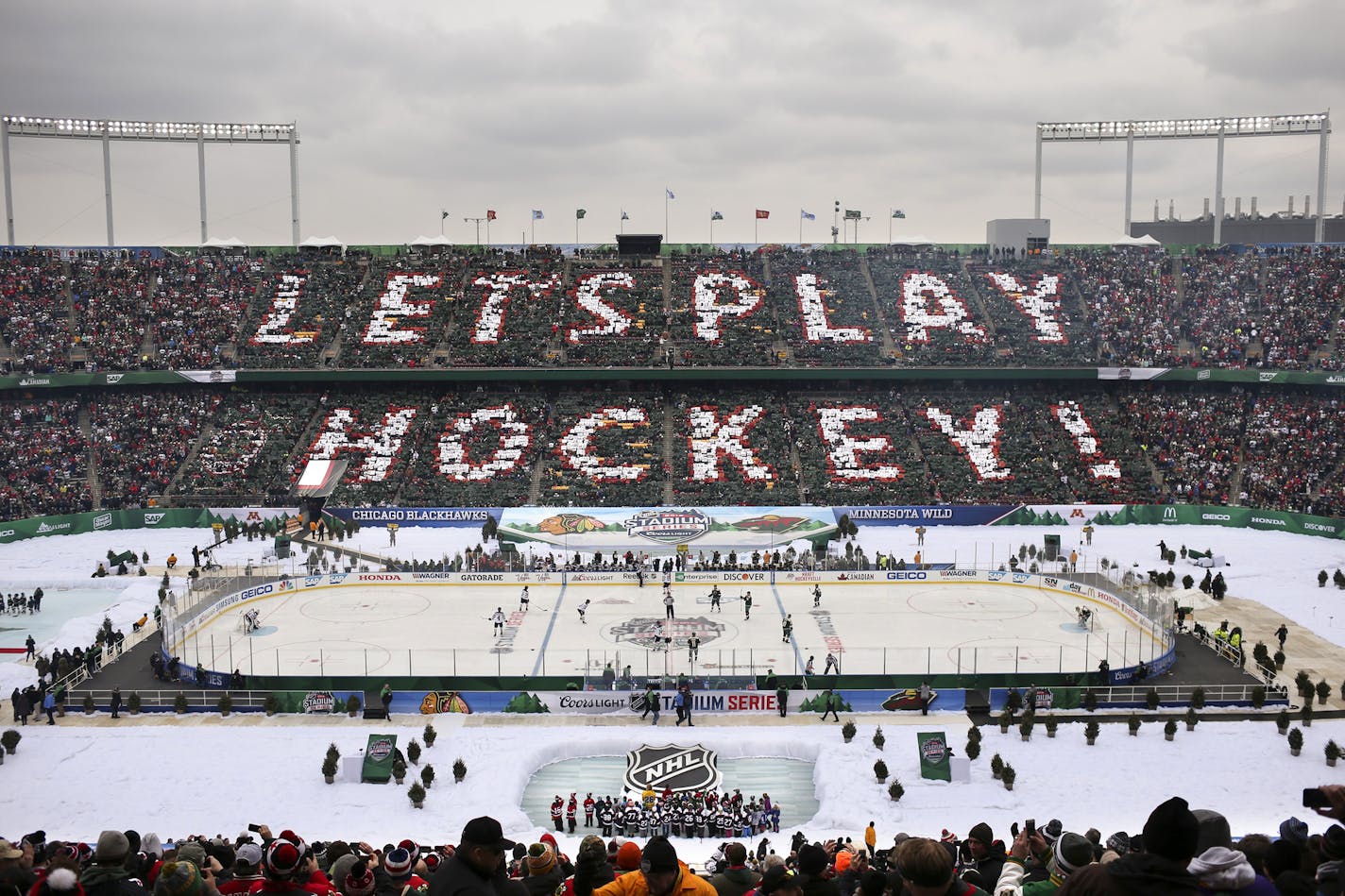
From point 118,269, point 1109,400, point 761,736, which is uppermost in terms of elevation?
point 118,269

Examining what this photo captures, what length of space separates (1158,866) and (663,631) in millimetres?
39602

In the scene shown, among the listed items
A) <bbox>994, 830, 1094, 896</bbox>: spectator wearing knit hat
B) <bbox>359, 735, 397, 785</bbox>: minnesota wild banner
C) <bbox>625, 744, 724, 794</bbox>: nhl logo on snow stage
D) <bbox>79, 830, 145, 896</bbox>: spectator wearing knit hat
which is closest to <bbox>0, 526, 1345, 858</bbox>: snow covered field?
<bbox>359, 735, 397, 785</bbox>: minnesota wild banner

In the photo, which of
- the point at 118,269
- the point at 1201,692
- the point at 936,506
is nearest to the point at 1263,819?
the point at 1201,692

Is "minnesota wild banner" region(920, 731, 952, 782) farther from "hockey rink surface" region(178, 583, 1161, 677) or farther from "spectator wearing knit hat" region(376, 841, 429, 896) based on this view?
"spectator wearing knit hat" region(376, 841, 429, 896)

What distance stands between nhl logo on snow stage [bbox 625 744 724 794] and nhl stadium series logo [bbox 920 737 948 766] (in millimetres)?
5897

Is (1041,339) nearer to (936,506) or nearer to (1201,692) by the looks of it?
(936,506)

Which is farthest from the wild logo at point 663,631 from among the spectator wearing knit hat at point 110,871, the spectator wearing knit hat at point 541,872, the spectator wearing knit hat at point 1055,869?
the spectator wearing knit hat at point 110,871

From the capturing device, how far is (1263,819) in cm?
2822

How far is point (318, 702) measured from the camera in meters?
36.8

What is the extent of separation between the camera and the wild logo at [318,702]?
121 ft

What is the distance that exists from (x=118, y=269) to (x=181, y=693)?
60890 mm

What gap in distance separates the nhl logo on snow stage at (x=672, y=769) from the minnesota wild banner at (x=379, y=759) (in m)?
6.85

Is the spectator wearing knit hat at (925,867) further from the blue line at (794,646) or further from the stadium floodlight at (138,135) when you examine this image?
the stadium floodlight at (138,135)

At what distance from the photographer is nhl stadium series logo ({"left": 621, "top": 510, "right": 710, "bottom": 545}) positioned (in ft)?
190
